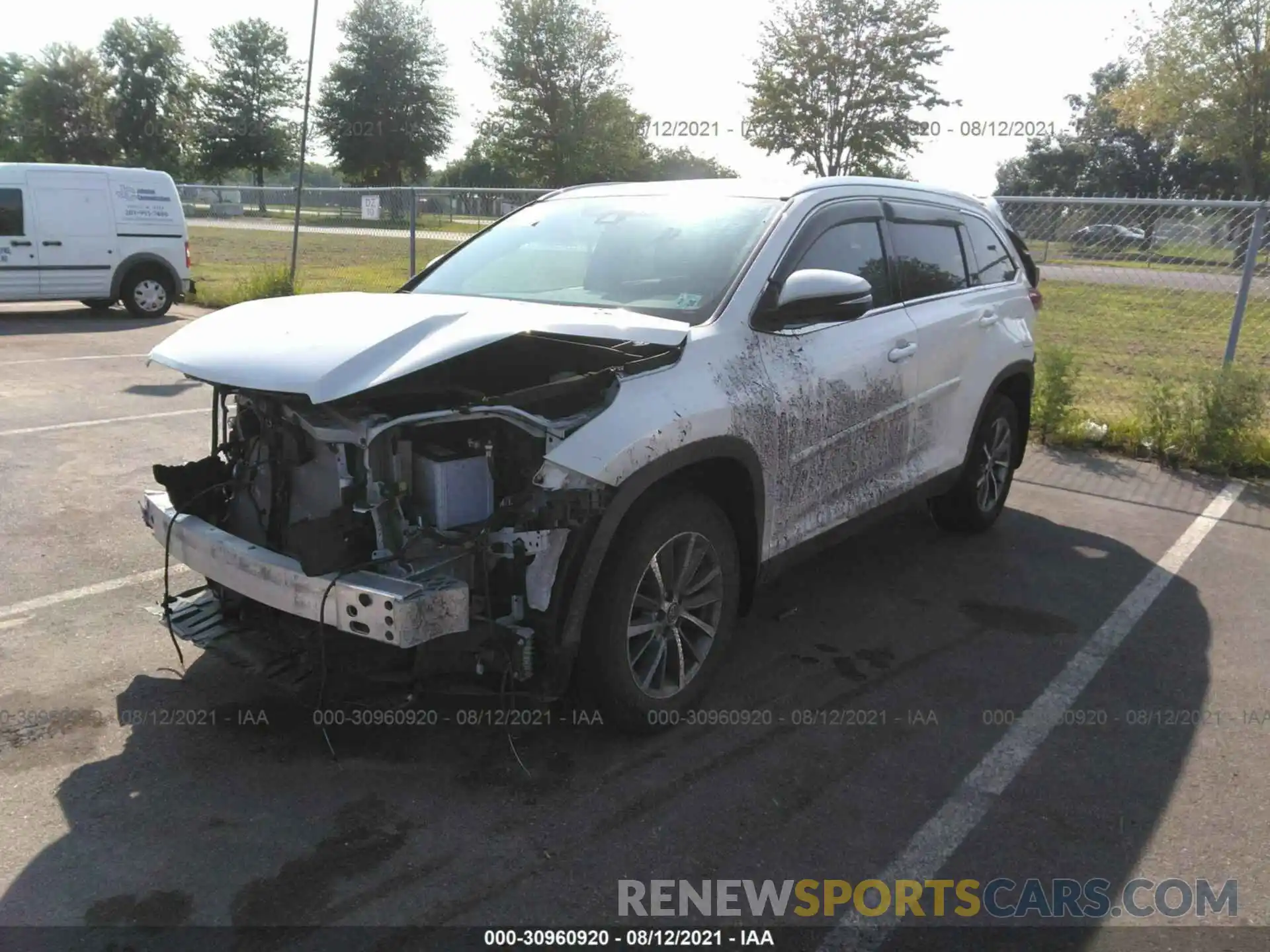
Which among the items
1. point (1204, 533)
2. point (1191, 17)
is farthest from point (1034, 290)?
point (1191, 17)

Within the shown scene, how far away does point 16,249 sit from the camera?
43.2ft

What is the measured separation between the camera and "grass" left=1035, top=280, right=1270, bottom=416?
9430 mm

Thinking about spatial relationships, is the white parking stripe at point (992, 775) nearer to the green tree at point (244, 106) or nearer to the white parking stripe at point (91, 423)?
the white parking stripe at point (91, 423)

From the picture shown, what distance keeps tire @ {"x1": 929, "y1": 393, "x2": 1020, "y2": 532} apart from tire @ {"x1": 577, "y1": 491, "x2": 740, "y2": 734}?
2488mm

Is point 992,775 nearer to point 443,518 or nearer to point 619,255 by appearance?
point 443,518

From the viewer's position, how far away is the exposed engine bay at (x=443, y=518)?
2.92m

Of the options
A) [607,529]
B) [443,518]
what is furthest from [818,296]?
[443,518]

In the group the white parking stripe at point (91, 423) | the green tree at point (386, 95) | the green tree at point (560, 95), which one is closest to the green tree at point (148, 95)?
the green tree at point (386, 95)

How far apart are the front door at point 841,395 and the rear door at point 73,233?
12853 millimetres

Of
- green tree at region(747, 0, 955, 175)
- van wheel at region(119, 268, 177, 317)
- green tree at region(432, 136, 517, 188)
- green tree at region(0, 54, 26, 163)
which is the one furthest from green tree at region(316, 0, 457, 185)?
van wheel at region(119, 268, 177, 317)

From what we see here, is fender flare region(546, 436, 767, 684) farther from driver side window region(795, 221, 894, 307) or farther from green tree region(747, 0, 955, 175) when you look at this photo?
green tree region(747, 0, 955, 175)

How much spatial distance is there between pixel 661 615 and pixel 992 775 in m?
1.28

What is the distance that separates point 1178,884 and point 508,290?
3295 millimetres

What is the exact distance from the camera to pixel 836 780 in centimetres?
328
